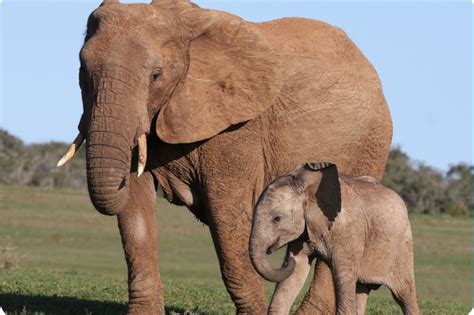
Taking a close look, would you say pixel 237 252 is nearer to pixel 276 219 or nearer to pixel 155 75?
pixel 155 75

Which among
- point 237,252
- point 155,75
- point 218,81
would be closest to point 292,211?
point 155,75

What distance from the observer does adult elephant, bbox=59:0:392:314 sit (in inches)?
429

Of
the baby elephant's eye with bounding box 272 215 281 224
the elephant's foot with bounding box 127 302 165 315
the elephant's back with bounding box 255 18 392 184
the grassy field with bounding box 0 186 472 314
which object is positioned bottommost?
the grassy field with bounding box 0 186 472 314

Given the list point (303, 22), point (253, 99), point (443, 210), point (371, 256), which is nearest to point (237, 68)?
point (253, 99)

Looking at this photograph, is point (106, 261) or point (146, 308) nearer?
point (146, 308)

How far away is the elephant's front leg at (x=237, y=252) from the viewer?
1190cm

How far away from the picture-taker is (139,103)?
36.0 ft

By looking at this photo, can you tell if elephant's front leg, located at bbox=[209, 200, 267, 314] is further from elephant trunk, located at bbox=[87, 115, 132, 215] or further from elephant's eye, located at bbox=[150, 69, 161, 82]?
elephant trunk, located at bbox=[87, 115, 132, 215]

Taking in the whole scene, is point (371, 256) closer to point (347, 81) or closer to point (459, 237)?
point (347, 81)

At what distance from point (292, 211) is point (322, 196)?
10.3 inches

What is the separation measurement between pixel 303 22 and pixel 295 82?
81cm

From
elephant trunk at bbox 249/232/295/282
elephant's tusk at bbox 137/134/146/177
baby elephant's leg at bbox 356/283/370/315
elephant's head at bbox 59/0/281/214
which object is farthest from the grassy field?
elephant trunk at bbox 249/232/295/282

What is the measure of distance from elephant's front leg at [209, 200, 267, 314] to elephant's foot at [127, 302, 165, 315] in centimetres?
59

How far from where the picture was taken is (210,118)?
11.9 meters
